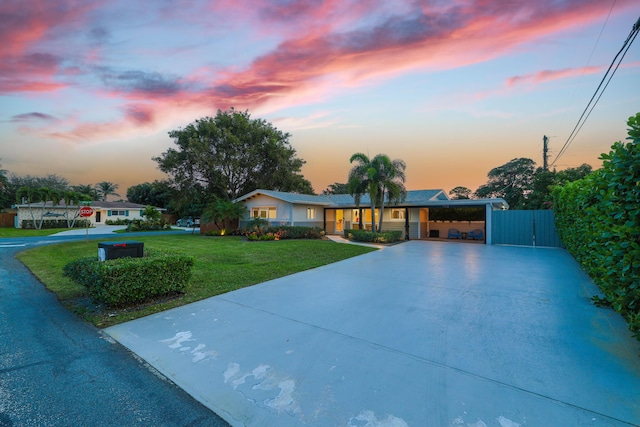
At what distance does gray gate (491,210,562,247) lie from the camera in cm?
1389

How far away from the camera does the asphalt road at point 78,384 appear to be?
7.09 feet

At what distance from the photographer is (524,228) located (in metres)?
14.7

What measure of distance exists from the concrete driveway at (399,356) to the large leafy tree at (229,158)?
825 inches

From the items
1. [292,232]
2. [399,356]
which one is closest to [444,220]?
[292,232]

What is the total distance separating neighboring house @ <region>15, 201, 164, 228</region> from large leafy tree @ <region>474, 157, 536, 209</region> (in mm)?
41071

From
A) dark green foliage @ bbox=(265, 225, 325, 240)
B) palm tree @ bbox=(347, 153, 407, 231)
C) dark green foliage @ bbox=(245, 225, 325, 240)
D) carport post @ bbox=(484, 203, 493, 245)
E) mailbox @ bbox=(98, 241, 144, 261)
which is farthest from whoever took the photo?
dark green foliage @ bbox=(265, 225, 325, 240)

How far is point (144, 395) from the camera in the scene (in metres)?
2.45

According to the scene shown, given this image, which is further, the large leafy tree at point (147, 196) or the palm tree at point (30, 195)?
the large leafy tree at point (147, 196)

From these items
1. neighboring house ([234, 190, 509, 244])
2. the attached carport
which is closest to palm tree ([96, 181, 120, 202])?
neighboring house ([234, 190, 509, 244])

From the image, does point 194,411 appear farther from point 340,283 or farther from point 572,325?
point 572,325

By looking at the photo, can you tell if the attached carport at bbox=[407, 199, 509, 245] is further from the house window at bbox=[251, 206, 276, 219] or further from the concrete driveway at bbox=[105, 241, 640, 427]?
the concrete driveway at bbox=[105, 241, 640, 427]

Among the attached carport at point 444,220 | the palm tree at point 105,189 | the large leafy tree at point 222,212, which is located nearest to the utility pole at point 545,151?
the attached carport at point 444,220

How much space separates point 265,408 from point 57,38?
12.1 meters

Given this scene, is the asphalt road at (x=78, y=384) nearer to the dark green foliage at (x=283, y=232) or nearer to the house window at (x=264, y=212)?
the dark green foliage at (x=283, y=232)
